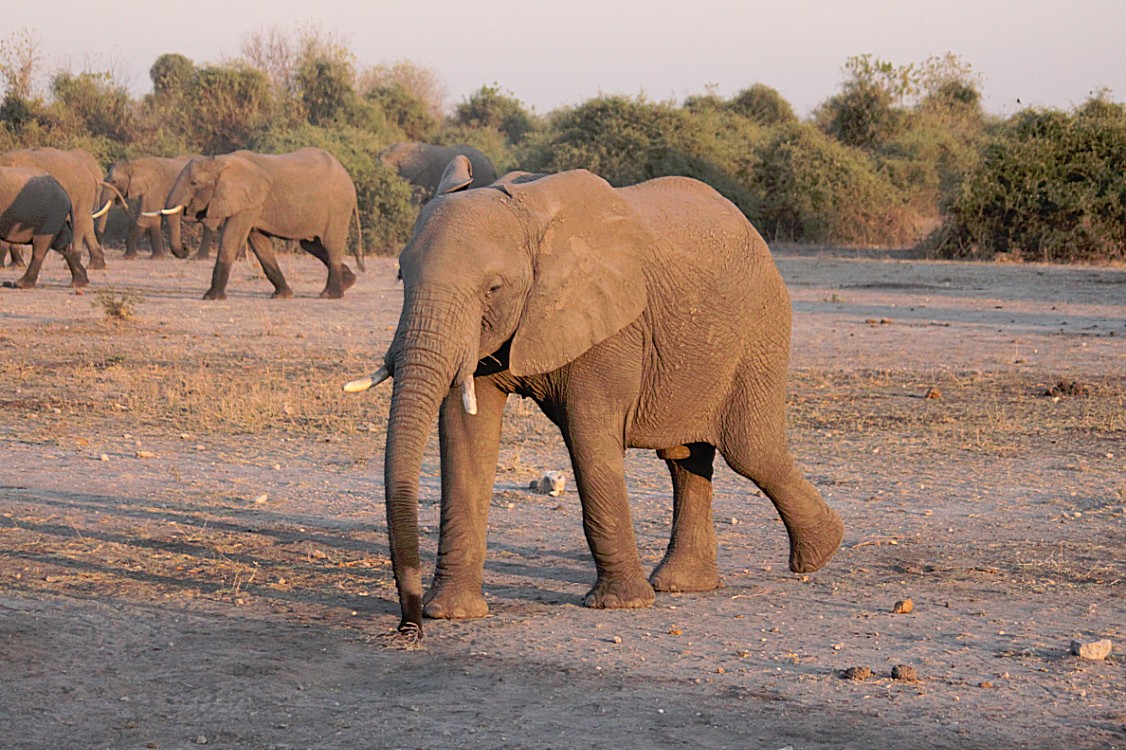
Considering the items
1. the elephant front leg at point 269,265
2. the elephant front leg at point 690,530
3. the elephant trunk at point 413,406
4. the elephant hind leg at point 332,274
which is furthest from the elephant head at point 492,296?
the elephant hind leg at point 332,274

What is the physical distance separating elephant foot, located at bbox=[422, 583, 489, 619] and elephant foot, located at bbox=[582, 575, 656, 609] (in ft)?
1.30

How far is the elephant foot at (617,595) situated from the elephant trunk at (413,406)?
2.73 feet

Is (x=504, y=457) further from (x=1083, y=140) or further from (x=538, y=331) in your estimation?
(x=1083, y=140)

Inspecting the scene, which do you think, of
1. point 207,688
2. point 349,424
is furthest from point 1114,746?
point 349,424

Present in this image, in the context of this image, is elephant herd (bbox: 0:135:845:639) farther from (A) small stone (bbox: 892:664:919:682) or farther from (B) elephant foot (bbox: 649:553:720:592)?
(A) small stone (bbox: 892:664:919:682)

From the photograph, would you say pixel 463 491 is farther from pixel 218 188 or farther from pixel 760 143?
pixel 760 143

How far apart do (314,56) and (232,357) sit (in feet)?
115

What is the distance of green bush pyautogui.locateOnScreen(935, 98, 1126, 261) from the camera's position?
2552 centimetres

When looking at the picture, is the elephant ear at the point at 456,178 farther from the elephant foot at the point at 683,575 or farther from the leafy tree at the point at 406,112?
the leafy tree at the point at 406,112

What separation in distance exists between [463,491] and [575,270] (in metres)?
0.88

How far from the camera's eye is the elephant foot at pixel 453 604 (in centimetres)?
530

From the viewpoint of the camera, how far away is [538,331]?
5105mm

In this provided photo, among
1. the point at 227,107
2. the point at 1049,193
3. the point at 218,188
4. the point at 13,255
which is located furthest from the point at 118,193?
the point at 1049,193

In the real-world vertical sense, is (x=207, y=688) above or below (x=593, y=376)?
below
